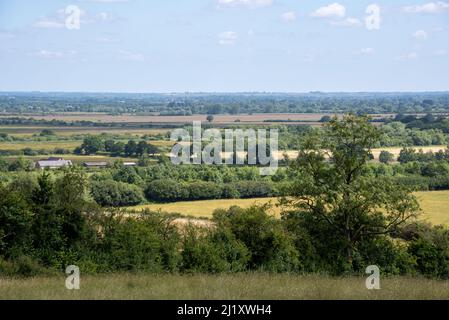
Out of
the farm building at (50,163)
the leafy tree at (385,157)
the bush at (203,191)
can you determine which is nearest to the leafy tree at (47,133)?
the farm building at (50,163)

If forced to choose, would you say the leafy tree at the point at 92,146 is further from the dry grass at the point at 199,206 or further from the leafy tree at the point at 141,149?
the dry grass at the point at 199,206

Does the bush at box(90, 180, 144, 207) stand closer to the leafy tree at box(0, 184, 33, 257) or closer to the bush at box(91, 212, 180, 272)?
the bush at box(91, 212, 180, 272)

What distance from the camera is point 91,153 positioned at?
83.9 metres

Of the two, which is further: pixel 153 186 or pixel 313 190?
pixel 153 186

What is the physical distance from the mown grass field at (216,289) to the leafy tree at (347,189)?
628cm

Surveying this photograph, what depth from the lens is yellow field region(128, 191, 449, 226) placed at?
4069cm

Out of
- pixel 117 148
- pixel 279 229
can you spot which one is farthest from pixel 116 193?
pixel 117 148

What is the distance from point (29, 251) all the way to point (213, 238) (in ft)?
15.4

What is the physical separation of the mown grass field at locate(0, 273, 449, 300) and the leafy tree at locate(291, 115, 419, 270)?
6.28m

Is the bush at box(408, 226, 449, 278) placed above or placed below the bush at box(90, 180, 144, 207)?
above

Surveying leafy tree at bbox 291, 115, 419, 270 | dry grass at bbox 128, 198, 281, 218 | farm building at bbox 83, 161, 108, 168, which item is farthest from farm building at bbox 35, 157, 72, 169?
leafy tree at bbox 291, 115, 419, 270
